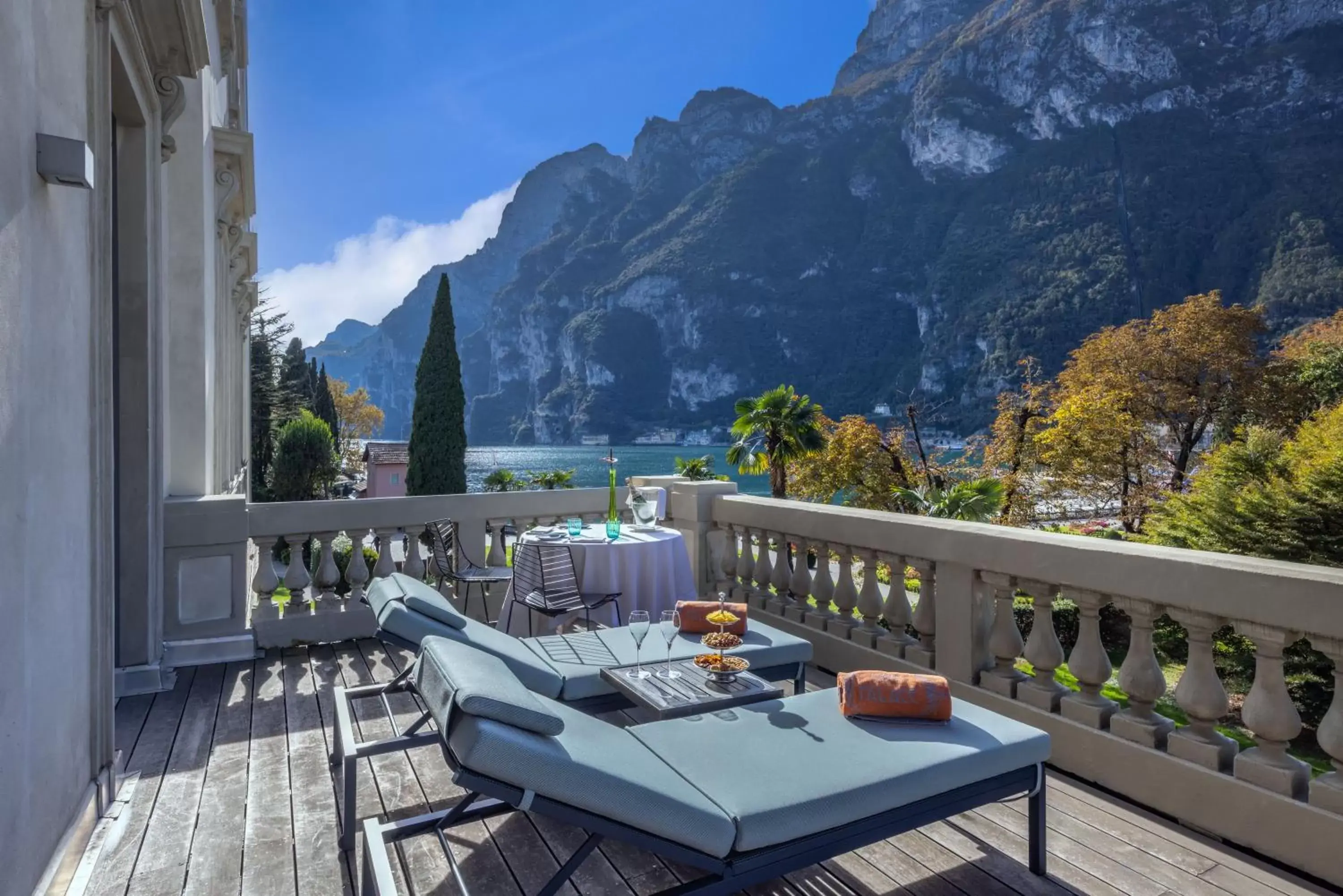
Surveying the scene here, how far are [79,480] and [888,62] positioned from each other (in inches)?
6870

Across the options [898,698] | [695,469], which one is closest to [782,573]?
[898,698]

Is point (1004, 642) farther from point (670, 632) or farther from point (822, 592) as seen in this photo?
point (670, 632)

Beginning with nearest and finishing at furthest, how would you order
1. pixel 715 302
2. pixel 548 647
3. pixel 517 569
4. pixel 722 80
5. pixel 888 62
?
pixel 548 647
pixel 517 569
pixel 715 302
pixel 888 62
pixel 722 80

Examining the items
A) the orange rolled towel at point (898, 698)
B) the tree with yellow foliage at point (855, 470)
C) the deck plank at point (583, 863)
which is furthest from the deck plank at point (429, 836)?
the tree with yellow foliage at point (855, 470)

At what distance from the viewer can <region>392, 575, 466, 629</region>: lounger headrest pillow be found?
9.50 feet

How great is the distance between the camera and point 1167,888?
2.23 meters

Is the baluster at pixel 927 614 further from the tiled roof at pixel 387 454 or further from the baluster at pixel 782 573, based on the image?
the tiled roof at pixel 387 454

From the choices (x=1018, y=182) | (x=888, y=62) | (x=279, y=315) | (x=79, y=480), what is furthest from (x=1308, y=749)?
(x=888, y=62)

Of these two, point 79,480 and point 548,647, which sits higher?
point 79,480

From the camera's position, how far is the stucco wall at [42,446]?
1.88 meters

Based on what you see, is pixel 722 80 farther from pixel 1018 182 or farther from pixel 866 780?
pixel 866 780

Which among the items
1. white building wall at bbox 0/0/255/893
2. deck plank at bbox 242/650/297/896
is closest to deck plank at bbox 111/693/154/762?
white building wall at bbox 0/0/255/893

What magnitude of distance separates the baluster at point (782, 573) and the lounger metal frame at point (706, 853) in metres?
2.51

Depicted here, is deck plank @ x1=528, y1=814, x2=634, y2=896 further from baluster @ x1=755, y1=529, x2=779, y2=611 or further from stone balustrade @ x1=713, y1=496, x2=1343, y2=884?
baluster @ x1=755, y1=529, x2=779, y2=611
